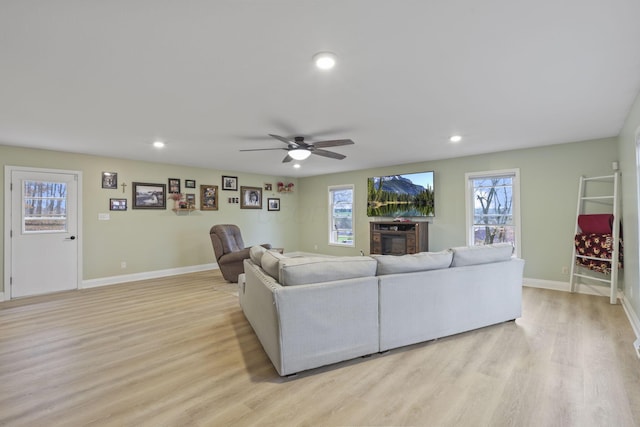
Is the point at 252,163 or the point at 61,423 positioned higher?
the point at 252,163

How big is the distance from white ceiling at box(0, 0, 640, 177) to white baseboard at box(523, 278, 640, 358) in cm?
217

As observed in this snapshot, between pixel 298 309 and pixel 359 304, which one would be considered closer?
pixel 298 309

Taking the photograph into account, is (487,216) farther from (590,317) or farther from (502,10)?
(502,10)

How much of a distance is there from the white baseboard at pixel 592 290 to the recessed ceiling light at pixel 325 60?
369 centimetres

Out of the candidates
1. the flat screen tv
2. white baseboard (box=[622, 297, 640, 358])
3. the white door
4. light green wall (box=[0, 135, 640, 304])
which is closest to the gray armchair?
light green wall (box=[0, 135, 640, 304])

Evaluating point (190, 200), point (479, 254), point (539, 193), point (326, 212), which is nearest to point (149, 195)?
point (190, 200)

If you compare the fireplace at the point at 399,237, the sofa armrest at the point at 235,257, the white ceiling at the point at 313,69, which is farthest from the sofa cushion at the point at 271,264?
the fireplace at the point at 399,237

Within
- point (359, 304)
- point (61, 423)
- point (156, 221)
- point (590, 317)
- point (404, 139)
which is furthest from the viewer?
point (156, 221)

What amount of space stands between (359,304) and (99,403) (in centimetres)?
191

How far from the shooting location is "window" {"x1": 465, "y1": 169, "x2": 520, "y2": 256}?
17.9ft

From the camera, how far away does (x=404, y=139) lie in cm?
471

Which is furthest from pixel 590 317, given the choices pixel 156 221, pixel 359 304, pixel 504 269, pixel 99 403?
pixel 156 221

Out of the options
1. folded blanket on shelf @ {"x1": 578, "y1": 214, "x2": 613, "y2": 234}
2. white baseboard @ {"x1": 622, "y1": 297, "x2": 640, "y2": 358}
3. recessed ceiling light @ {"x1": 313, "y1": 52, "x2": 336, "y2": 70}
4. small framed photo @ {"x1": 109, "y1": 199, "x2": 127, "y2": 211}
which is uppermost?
recessed ceiling light @ {"x1": 313, "y1": 52, "x2": 336, "y2": 70}

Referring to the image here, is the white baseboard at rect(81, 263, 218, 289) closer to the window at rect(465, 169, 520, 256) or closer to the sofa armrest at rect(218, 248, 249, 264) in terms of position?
the sofa armrest at rect(218, 248, 249, 264)
